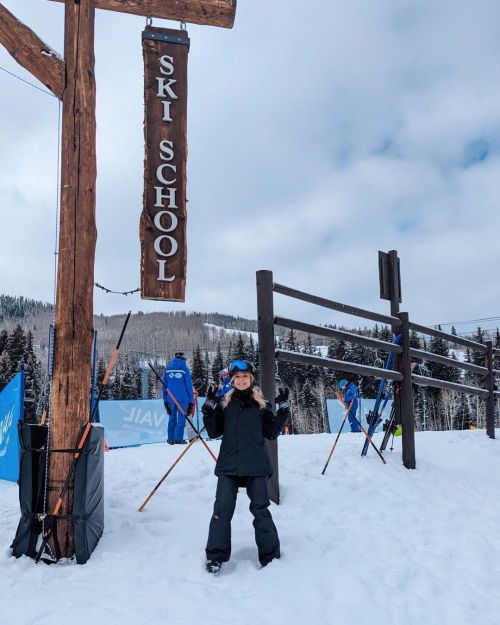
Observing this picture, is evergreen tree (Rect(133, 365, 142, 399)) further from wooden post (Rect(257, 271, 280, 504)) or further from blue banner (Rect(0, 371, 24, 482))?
wooden post (Rect(257, 271, 280, 504))

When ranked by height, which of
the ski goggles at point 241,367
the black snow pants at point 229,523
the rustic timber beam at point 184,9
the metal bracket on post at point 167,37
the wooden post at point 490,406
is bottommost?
the black snow pants at point 229,523

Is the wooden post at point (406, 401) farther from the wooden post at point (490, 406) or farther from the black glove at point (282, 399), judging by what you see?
the black glove at point (282, 399)

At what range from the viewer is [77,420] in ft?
13.3

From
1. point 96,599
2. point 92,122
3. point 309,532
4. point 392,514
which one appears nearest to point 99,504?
point 96,599

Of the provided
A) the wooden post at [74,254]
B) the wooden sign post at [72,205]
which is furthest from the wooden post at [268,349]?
the wooden post at [74,254]

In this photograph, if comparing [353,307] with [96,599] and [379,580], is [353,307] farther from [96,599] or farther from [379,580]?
[96,599]

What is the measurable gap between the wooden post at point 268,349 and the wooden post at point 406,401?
2.48m

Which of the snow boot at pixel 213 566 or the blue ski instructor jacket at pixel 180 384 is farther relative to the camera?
the blue ski instructor jacket at pixel 180 384

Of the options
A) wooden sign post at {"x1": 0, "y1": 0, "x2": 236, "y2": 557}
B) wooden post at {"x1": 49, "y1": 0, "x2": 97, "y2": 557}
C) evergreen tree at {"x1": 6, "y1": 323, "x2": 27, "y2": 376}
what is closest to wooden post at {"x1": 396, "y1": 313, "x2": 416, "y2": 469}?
wooden sign post at {"x1": 0, "y1": 0, "x2": 236, "y2": 557}

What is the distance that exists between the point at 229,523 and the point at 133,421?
10.2 metres

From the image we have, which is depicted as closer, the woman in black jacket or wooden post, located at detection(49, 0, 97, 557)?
the woman in black jacket

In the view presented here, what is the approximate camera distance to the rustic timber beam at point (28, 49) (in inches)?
174

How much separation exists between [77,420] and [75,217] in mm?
1757

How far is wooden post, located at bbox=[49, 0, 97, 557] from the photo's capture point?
13.2 feet
